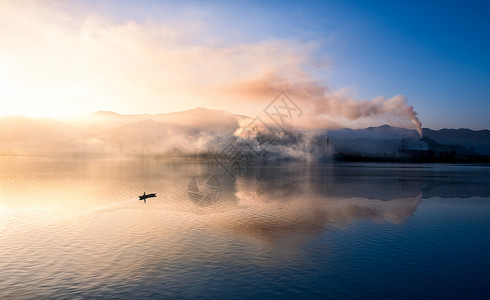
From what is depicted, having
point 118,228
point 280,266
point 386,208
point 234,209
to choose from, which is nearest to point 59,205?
point 118,228

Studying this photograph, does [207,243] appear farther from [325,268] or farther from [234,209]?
[234,209]

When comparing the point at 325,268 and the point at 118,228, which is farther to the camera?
the point at 118,228

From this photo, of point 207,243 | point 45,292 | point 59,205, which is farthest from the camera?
point 59,205

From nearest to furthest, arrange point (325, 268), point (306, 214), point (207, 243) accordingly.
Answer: point (325, 268) → point (207, 243) → point (306, 214)

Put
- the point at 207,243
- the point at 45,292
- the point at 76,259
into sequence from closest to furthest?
the point at 45,292, the point at 76,259, the point at 207,243

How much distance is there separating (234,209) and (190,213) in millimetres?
9358

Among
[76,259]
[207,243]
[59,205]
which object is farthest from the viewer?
[59,205]

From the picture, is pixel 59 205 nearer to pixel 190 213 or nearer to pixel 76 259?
pixel 190 213

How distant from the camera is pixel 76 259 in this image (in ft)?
114

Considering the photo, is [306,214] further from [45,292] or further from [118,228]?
[45,292]

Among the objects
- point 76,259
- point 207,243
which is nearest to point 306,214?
point 207,243

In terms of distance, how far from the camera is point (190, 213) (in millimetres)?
60656

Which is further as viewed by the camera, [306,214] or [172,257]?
[306,214]

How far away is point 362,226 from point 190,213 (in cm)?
3039
